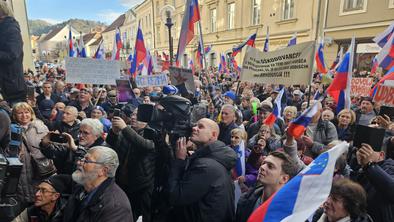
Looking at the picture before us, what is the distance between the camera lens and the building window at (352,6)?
13586 mm

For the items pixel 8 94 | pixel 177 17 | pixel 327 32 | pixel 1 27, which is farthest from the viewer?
pixel 177 17

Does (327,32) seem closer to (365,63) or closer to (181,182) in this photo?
(365,63)

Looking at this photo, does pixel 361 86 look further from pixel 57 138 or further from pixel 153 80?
pixel 57 138

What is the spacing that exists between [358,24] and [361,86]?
8058 millimetres

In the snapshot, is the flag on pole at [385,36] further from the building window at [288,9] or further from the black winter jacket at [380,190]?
the building window at [288,9]

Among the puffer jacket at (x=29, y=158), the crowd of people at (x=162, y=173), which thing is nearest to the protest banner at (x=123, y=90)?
the crowd of people at (x=162, y=173)

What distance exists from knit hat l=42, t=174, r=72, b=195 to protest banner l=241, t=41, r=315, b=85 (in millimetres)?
3037

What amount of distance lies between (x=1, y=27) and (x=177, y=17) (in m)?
32.0

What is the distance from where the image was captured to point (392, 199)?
2170 mm

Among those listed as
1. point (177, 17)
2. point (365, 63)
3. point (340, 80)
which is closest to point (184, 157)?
point (340, 80)

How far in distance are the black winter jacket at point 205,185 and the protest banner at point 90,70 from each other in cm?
402

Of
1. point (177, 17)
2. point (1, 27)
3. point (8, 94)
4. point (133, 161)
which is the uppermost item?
point (177, 17)

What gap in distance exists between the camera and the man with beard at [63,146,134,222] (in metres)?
2.17

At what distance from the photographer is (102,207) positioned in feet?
7.11
